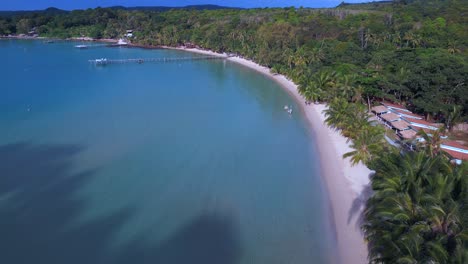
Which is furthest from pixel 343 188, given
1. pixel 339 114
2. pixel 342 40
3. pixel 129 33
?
pixel 129 33

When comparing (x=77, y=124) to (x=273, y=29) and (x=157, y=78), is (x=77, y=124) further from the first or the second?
(x=273, y=29)

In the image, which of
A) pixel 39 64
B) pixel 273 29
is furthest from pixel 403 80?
pixel 39 64

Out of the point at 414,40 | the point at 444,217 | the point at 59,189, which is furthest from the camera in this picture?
the point at 414,40

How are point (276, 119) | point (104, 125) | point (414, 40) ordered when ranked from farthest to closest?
point (414, 40) < point (276, 119) < point (104, 125)

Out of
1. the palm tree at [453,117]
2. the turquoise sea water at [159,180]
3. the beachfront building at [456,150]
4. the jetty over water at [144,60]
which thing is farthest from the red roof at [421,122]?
the jetty over water at [144,60]

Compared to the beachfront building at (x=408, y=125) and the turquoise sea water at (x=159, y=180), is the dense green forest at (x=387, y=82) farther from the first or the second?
the turquoise sea water at (x=159, y=180)

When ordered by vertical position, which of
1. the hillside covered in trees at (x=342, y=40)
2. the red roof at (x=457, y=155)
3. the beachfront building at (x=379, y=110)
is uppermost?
the hillside covered in trees at (x=342, y=40)

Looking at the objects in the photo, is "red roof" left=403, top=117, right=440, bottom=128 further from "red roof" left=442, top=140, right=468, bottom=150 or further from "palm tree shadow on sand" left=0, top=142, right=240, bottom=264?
"palm tree shadow on sand" left=0, top=142, right=240, bottom=264
